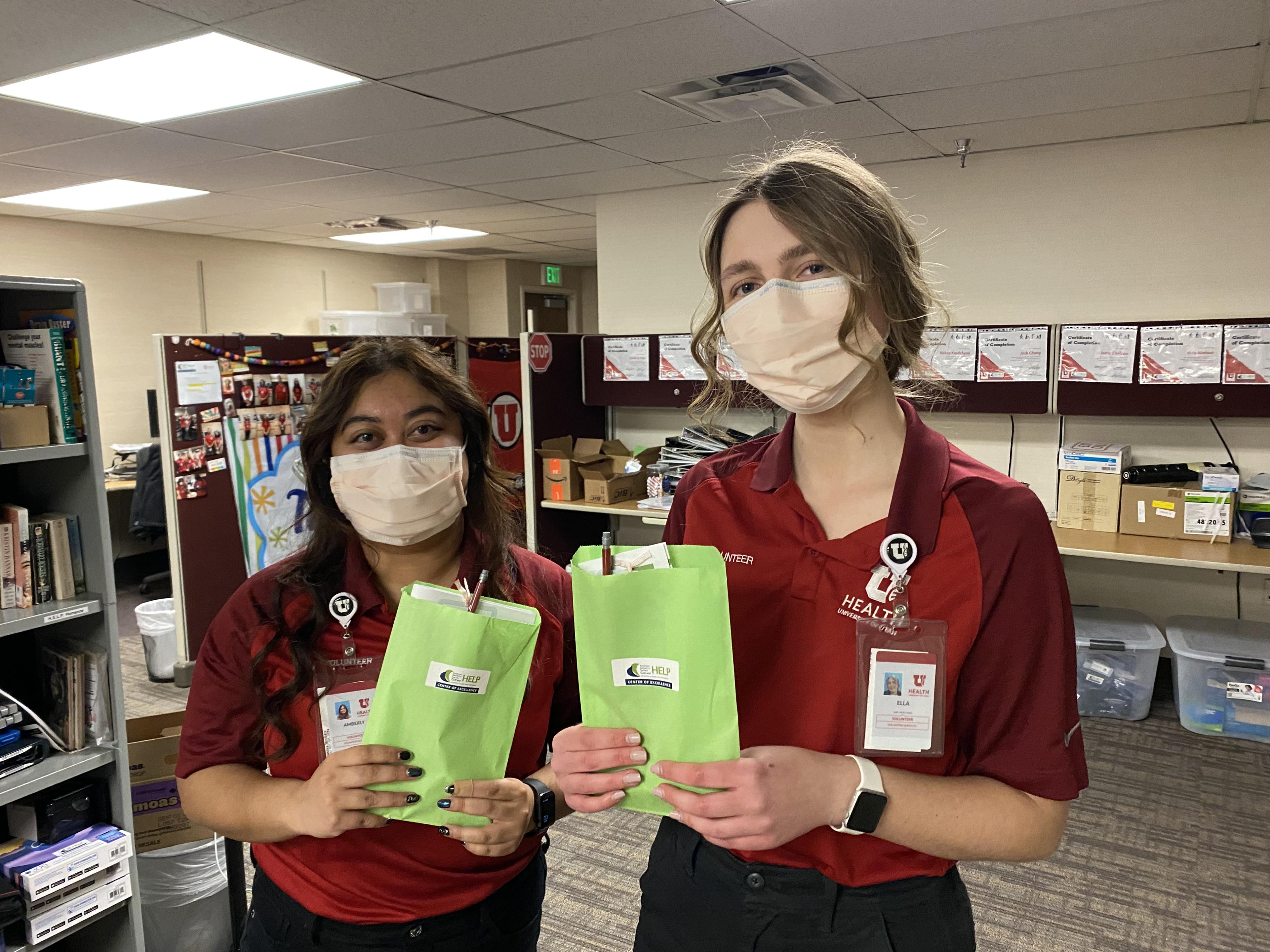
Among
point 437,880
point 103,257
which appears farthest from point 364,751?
point 103,257

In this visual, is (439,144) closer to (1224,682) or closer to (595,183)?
(595,183)

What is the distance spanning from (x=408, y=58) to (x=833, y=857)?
2.70m

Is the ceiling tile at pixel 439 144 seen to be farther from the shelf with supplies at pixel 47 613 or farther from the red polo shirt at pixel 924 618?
the red polo shirt at pixel 924 618

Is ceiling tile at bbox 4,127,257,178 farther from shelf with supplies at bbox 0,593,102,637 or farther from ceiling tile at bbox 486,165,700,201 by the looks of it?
shelf with supplies at bbox 0,593,102,637

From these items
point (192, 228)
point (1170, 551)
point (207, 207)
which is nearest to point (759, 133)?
point (1170, 551)

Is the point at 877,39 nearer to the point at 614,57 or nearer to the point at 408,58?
the point at 614,57

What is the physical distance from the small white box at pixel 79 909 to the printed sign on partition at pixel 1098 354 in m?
3.95

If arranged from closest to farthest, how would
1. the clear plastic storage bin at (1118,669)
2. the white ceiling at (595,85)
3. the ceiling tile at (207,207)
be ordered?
1. the white ceiling at (595,85)
2. the clear plastic storage bin at (1118,669)
3. the ceiling tile at (207,207)

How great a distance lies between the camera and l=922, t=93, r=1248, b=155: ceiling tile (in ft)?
11.0

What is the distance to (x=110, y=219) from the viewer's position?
6.12 metres

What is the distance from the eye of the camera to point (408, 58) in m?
2.77

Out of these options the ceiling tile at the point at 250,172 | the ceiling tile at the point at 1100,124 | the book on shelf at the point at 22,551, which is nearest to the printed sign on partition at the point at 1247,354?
the ceiling tile at the point at 1100,124

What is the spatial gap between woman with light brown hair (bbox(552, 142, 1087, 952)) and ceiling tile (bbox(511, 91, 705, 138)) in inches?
96.3

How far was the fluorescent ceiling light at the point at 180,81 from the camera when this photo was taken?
9.16 ft
